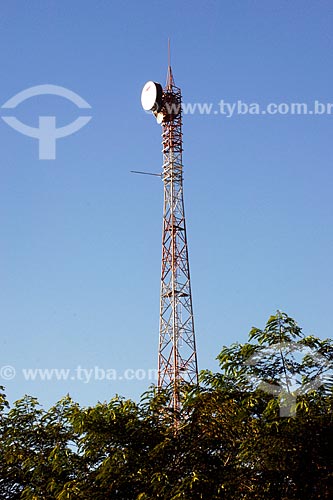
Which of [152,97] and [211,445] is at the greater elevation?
[152,97]

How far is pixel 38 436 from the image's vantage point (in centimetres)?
1778

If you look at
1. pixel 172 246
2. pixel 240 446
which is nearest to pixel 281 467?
pixel 240 446

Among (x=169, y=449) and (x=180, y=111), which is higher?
(x=180, y=111)

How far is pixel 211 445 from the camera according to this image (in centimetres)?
1566

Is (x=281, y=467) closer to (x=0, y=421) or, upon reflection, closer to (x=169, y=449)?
(x=169, y=449)

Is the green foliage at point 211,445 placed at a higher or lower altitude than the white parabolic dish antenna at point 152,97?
lower

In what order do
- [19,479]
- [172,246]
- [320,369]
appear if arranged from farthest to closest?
[172,246] → [19,479] → [320,369]

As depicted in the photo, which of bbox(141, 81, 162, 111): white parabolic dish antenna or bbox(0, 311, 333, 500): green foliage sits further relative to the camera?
bbox(141, 81, 162, 111): white parabolic dish antenna

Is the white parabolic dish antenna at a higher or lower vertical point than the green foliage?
higher

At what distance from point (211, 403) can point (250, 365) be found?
1.15 metres

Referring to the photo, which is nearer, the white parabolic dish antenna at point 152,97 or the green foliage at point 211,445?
the green foliage at point 211,445

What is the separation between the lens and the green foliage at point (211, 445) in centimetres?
1412

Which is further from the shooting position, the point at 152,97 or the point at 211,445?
the point at 152,97

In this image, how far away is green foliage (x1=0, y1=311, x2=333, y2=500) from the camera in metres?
14.1
